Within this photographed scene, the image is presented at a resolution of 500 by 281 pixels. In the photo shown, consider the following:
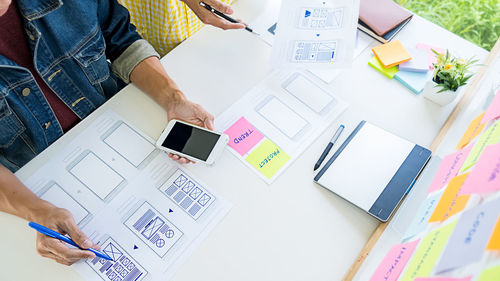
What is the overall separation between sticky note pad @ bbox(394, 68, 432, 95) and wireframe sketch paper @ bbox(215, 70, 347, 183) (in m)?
0.17

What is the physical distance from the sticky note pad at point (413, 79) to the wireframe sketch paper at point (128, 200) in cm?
56

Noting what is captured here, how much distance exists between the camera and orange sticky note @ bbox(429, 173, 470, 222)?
553 millimetres

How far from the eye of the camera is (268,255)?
30.7 inches

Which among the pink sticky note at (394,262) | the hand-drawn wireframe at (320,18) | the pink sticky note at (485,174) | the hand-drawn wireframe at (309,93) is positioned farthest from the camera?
the hand-drawn wireframe at (320,18)

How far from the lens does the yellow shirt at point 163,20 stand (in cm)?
112

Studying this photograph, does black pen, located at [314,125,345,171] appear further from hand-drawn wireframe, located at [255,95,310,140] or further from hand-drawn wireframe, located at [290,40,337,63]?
hand-drawn wireframe, located at [290,40,337,63]

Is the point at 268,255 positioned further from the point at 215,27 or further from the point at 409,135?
the point at 215,27

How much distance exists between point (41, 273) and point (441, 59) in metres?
0.99

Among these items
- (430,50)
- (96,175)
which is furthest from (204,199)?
(430,50)

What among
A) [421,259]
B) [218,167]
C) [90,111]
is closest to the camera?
[421,259]

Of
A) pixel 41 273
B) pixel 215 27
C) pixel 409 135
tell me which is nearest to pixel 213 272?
pixel 41 273

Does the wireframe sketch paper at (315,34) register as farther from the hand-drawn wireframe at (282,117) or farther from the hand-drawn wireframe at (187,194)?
the hand-drawn wireframe at (187,194)

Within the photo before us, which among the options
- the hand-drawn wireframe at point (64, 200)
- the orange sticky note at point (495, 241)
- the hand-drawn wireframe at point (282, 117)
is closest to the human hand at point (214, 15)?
the hand-drawn wireframe at point (282, 117)

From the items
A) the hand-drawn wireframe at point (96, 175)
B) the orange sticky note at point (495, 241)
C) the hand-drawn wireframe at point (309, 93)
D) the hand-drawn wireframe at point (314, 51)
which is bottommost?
the hand-drawn wireframe at point (96, 175)
